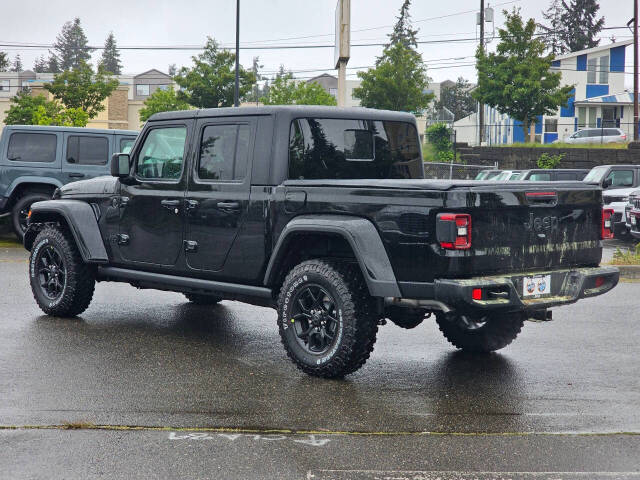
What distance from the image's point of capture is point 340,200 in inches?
243

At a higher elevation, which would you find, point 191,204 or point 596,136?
point 596,136

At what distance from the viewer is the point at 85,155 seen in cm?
1650

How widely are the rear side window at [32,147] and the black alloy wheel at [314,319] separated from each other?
1105cm

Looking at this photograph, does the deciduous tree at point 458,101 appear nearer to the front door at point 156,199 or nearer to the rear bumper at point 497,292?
the front door at point 156,199

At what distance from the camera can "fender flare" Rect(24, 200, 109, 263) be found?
8258mm

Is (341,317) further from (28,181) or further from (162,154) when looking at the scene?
(28,181)

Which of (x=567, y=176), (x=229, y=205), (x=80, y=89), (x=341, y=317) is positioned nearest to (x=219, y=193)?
(x=229, y=205)

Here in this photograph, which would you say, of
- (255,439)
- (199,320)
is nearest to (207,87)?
(199,320)

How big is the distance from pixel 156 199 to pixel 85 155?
9.32 meters

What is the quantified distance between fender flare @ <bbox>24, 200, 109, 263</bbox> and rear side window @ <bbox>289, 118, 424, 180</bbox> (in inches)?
93.8

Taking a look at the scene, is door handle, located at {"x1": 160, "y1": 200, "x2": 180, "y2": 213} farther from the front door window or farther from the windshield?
the windshield

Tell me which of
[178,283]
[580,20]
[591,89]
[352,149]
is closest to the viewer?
[352,149]

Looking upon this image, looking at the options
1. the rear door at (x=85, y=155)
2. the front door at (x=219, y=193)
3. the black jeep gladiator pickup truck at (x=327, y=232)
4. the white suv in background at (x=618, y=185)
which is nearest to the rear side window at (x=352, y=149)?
the black jeep gladiator pickup truck at (x=327, y=232)

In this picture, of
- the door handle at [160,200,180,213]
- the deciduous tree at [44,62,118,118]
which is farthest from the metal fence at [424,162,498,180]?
the door handle at [160,200,180,213]
